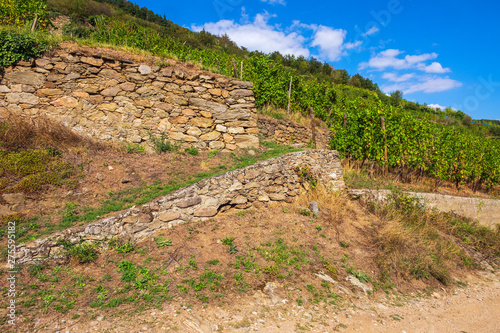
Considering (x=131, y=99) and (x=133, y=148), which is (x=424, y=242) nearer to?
(x=133, y=148)

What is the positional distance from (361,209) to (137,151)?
23.2ft

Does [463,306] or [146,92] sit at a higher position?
[146,92]

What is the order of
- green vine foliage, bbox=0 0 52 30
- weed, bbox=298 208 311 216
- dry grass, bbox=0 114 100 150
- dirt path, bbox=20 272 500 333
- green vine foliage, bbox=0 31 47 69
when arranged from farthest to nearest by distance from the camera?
1. green vine foliage, bbox=0 0 52 30
2. green vine foliage, bbox=0 31 47 69
3. weed, bbox=298 208 311 216
4. dry grass, bbox=0 114 100 150
5. dirt path, bbox=20 272 500 333

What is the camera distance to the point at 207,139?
8.61 meters

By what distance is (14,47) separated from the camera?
702 cm

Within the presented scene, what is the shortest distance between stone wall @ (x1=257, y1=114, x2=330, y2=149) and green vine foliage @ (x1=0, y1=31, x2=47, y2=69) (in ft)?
27.9

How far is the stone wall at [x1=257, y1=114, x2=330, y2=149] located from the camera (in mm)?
12359

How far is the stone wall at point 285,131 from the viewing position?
487 inches

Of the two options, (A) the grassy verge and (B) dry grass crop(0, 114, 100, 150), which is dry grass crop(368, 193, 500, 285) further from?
(B) dry grass crop(0, 114, 100, 150)

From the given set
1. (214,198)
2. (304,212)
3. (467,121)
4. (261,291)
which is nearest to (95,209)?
(214,198)

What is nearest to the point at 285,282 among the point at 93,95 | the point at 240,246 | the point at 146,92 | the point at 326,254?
the point at 240,246

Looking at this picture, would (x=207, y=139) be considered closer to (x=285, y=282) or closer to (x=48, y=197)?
(x=48, y=197)

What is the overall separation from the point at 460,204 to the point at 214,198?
8927 mm

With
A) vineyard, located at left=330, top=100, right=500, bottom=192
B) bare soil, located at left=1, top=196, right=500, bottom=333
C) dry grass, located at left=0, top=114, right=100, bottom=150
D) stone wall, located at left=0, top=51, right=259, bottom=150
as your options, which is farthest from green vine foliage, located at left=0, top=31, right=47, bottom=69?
vineyard, located at left=330, top=100, right=500, bottom=192
